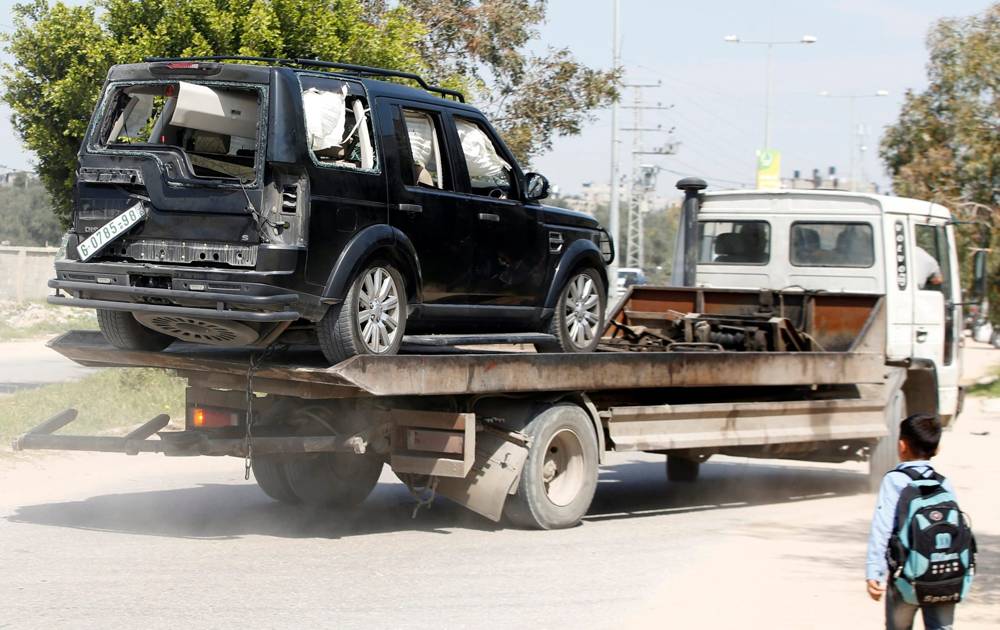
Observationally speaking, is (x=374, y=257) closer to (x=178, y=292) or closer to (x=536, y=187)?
(x=178, y=292)

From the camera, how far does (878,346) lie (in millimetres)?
12336

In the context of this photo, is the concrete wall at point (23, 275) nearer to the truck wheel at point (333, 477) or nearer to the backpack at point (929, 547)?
the truck wheel at point (333, 477)

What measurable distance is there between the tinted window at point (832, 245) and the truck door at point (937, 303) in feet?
1.54

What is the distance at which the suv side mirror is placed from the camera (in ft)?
32.9

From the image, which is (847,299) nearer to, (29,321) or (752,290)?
(752,290)

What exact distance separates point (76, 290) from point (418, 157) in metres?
2.38

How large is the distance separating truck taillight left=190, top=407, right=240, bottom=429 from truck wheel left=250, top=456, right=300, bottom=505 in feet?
4.24

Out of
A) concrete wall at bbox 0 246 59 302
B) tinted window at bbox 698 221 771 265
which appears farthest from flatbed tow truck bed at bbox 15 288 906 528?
concrete wall at bbox 0 246 59 302

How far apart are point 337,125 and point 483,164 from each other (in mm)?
1624

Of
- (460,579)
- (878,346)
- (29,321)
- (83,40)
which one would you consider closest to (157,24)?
(83,40)

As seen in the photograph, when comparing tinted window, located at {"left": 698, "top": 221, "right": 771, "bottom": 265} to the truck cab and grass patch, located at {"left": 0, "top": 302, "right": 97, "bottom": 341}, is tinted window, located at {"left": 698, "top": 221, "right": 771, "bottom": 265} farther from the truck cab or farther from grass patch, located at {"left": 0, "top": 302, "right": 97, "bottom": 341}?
grass patch, located at {"left": 0, "top": 302, "right": 97, "bottom": 341}

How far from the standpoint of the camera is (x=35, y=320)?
38125 mm

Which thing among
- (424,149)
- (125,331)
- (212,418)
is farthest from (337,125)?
(212,418)

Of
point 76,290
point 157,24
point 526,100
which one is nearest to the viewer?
point 76,290
